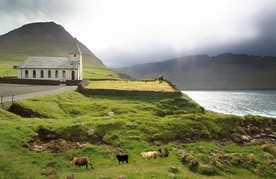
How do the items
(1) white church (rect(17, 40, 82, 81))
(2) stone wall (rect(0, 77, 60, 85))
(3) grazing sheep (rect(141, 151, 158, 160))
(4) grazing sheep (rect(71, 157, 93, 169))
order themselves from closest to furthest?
1. (4) grazing sheep (rect(71, 157, 93, 169))
2. (3) grazing sheep (rect(141, 151, 158, 160))
3. (2) stone wall (rect(0, 77, 60, 85))
4. (1) white church (rect(17, 40, 82, 81))

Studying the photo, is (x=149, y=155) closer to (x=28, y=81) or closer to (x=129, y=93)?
(x=129, y=93)

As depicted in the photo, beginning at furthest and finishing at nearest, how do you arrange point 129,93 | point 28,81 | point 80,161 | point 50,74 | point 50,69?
point 50,74 → point 50,69 → point 28,81 → point 129,93 → point 80,161

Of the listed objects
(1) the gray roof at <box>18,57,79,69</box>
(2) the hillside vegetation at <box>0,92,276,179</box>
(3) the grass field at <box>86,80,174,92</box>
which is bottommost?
(2) the hillside vegetation at <box>0,92,276,179</box>

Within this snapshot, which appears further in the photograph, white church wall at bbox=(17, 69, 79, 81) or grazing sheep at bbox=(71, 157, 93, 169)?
white church wall at bbox=(17, 69, 79, 81)

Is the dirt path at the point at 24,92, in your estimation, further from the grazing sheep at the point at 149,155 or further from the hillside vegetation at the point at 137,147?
the grazing sheep at the point at 149,155

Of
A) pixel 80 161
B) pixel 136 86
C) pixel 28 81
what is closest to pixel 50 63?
pixel 28 81

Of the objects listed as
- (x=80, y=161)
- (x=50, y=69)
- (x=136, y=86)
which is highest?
(x=50, y=69)

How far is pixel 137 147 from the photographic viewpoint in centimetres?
2912

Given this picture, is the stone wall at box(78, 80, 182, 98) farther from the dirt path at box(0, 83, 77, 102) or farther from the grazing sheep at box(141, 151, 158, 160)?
the grazing sheep at box(141, 151, 158, 160)

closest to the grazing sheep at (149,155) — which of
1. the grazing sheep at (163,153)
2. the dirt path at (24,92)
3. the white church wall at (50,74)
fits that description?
the grazing sheep at (163,153)

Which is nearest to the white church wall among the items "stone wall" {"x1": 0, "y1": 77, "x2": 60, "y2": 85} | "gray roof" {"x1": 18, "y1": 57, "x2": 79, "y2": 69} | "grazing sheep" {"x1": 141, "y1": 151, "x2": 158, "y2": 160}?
"gray roof" {"x1": 18, "y1": 57, "x2": 79, "y2": 69}

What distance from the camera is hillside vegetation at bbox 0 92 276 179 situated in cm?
2430

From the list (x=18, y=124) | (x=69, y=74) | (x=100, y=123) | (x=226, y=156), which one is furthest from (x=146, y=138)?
(x=69, y=74)

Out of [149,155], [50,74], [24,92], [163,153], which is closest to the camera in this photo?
[149,155]
